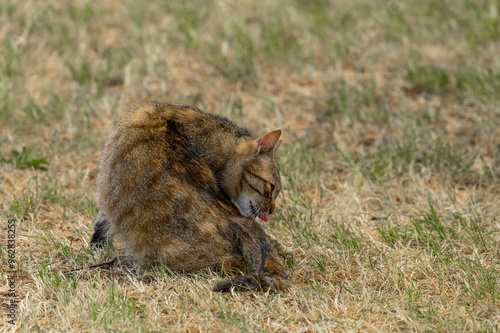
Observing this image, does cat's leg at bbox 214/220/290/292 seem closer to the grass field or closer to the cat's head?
the grass field

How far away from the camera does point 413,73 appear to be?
7605 mm

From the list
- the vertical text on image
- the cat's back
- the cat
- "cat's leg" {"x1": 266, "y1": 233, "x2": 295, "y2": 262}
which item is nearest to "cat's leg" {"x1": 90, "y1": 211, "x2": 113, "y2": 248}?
the cat

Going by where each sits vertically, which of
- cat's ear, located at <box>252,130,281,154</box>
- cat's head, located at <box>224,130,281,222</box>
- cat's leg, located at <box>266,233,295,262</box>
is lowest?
cat's leg, located at <box>266,233,295,262</box>

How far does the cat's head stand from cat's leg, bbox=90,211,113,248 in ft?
2.92

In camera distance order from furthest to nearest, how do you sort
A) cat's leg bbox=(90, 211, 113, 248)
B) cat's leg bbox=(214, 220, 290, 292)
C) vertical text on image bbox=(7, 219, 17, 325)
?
cat's leg bbox=(90, 211, 113, 248) → cat's leg bbox=(214, 220, 290, 292) → vertical text on image bbox=(7, 219, 17, 325)

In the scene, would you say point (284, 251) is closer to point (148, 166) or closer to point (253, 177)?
point (253, 177)

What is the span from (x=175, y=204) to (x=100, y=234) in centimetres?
86

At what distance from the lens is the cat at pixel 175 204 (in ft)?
12.9

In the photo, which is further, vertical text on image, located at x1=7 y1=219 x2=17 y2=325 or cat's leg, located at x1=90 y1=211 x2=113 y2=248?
cat's leg, located at x1=90 y1=211 x2=113 y2=248

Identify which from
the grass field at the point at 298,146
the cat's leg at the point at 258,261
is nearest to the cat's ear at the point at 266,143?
the cat's leg at the point at 258,261

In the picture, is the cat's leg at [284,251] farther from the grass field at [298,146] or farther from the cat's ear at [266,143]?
the cat's ear at [266,143]

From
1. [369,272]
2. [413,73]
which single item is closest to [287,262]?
[369,272]

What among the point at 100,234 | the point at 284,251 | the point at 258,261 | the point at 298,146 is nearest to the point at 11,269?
the point at 100,234

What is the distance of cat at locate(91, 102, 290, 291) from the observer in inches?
154
